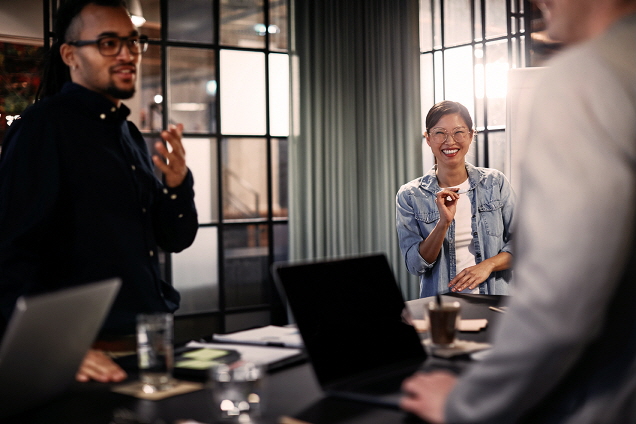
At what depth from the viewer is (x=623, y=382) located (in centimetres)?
76

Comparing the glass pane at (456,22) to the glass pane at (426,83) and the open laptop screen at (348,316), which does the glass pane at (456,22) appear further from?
the open laptop screen at (348,316)

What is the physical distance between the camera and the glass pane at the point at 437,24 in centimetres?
497

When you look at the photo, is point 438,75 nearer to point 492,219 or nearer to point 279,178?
point 279,178

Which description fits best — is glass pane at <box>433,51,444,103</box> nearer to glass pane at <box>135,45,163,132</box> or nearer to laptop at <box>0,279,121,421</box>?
glass pane at <box>135,45,163,132</box>

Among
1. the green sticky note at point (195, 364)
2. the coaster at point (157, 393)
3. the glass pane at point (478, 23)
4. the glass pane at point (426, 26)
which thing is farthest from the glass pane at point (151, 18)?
the coaster at point (157, 393)

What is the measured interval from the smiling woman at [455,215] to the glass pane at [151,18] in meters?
2.53

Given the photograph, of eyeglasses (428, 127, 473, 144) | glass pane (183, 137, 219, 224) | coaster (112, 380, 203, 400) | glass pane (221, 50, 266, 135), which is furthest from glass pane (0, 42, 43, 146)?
coaster (112, 380, 203, 400)

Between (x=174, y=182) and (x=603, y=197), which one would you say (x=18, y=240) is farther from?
(x=603, y=197)

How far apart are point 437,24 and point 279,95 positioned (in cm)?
137

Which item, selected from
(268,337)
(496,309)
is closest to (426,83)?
(496,309)

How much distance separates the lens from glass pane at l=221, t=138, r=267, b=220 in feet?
16.6

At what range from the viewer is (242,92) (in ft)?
16.8

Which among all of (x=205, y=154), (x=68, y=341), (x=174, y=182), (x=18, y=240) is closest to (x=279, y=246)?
(x=205, y=154)

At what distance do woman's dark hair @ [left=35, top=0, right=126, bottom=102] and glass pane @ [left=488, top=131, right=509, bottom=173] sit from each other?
327 cm
